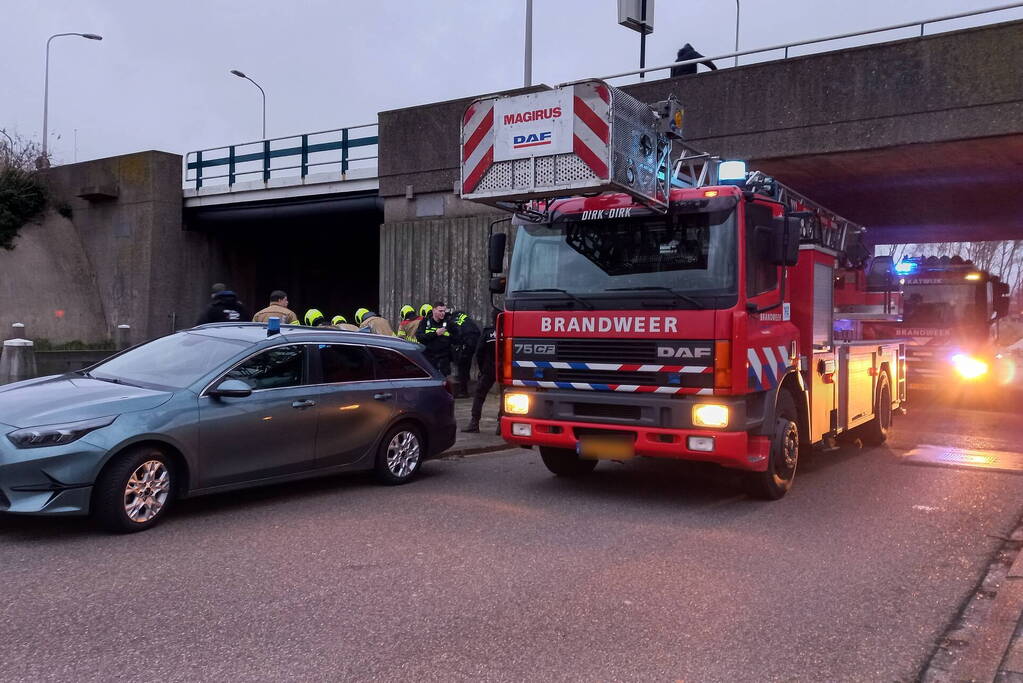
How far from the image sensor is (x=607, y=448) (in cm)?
716

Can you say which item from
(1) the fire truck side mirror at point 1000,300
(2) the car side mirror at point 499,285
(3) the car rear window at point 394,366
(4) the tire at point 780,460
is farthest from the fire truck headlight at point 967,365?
(3) the car rear window at point 394,366

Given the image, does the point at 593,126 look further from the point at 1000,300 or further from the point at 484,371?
the point at 1000,300

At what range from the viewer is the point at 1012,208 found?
18859 millimetres

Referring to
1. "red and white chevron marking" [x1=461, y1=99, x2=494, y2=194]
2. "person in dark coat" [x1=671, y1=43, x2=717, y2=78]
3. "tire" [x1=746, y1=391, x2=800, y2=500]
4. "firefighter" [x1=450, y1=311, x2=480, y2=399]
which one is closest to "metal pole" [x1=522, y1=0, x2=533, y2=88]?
"person in dark coat" [x1=671, y1=43, x2=717, y2=78]

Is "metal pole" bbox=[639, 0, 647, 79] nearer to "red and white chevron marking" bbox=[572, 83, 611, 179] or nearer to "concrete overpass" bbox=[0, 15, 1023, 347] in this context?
"concrete overpass" bbox=[0, 15, 1023, 347]

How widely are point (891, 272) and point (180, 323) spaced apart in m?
20.1

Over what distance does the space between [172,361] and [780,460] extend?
5029 mm

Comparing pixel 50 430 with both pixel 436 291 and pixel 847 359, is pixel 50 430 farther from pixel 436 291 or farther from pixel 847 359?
pixel 436 291

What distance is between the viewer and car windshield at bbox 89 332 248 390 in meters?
6.71

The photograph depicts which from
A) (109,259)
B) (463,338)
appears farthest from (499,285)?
(109,259)

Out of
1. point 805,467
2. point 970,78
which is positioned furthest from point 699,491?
point 970,78

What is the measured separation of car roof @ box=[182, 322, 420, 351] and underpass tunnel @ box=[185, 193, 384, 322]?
13632 millimetres

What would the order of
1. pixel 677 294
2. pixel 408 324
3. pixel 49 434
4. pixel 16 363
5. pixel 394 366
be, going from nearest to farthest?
pixel 49 434
pixel 677 294
pixel 394 366
pixel 16 363
pixel 408 324

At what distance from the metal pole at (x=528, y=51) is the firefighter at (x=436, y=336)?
7.07 meters
